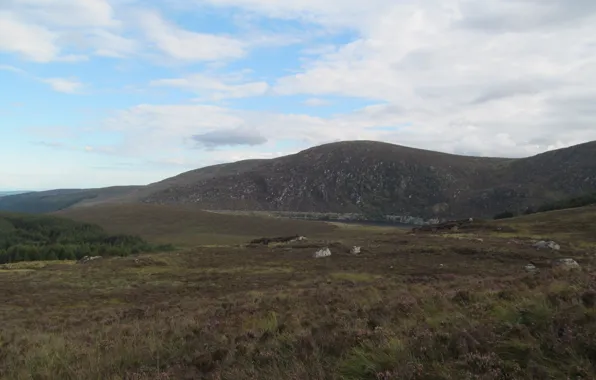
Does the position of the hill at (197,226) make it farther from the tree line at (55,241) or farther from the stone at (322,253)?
the stone at (322,253)

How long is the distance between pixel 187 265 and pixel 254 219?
126 meters

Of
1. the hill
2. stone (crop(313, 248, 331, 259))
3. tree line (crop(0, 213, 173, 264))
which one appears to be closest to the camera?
stone (crop(313, 248, 331, 259))

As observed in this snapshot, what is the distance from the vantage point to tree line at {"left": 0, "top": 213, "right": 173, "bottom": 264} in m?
99.5

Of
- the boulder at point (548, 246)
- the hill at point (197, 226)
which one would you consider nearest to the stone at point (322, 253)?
the boulder at point (548, 246)

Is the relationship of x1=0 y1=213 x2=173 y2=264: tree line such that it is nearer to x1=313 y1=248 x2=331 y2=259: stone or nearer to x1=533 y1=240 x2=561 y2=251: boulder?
x1=313 y1=248 x2=331 y2=259: stone

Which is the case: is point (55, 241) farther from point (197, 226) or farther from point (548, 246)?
point (548, 246)

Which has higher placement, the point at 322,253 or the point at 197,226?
the point at 322,253

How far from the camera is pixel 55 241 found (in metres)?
141

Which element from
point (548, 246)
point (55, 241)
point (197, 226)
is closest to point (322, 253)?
point (548, 246)

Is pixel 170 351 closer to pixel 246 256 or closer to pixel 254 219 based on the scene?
pixel 246 256

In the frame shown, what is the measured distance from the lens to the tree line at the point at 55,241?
3917 inches

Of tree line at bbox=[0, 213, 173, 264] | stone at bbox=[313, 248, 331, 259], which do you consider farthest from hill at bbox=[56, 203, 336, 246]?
stone at bbox=[313, 248, 331, 259]

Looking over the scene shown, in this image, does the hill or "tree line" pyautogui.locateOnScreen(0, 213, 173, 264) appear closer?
"tree line" pyautogui.locateOnScreen(0, 213, 173, 264)

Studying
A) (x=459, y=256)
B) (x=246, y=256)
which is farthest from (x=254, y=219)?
(x=459, y=256)
